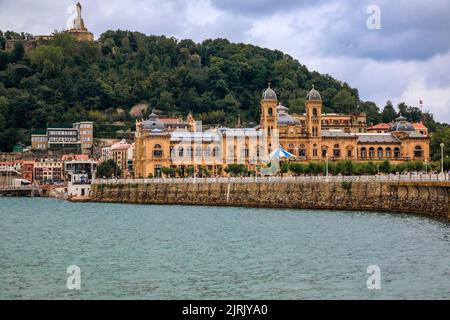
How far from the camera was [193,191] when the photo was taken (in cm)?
10194

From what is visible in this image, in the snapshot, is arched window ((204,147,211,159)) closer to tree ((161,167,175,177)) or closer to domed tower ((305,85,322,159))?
tree ((161,167,175,177))

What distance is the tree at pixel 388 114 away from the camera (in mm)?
186625

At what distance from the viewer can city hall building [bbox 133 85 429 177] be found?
126 m

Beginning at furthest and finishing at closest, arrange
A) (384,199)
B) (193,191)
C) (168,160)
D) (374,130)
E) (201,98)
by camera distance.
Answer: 1. (201,98)
2. (374,130)
3. (168,160)
4. (193,191)
5. (384,199)

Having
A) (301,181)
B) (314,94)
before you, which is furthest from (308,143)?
(301,181)

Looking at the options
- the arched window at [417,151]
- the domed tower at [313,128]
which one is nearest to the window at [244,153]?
the domed tower at [313,128]

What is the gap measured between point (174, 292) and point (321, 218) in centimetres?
3536

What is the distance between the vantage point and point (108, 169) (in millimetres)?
161250

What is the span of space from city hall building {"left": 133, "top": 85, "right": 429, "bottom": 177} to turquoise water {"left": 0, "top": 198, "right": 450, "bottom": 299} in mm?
51466

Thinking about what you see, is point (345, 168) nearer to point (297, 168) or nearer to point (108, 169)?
point (297, 168)

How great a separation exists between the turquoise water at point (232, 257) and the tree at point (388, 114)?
11384 cm

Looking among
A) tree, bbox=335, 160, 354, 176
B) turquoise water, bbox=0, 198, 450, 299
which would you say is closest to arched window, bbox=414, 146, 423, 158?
tree, bbox=335, 160, 354, 176
